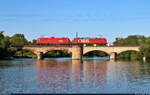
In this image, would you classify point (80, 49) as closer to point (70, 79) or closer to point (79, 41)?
point (79, 41)

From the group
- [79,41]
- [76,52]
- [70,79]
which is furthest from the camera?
[79,41]

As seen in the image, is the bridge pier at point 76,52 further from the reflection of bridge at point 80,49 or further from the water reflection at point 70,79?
the water reflection at point 70,79

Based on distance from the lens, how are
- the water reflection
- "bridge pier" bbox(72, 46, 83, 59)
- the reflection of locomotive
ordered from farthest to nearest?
the reflection of locomotive, "bridge pier" bbox(72, 46, 83, 59), the water reflection

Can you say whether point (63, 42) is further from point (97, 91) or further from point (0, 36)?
point (97, 91)

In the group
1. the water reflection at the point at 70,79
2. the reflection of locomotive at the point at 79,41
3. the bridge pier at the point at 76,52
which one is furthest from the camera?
the reflection of locomotive at the point at 79,41

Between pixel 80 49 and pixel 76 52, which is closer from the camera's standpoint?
pixel 80 49

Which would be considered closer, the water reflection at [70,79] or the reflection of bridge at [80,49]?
the water reflection at [70,79]

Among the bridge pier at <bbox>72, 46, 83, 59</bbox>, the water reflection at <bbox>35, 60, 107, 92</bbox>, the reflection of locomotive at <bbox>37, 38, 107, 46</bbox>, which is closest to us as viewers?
the water reflection at <bbox>35, 60, 107, 92</bbox>

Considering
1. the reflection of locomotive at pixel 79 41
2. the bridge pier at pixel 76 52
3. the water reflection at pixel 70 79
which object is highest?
the reflection of locomotive at pixel 79 41

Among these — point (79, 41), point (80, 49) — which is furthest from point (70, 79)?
point (79, 41)

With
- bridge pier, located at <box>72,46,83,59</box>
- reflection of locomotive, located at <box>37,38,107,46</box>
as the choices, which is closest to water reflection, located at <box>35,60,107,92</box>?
bridge pier, located at <box>72,46,83,59</box>

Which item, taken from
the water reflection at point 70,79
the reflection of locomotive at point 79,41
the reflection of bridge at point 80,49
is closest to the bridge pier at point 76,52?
the reflection of bridge at point 80,49

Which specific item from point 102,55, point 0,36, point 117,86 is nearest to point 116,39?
point 102,55

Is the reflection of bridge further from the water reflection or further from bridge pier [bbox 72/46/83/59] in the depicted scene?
the water reflection
